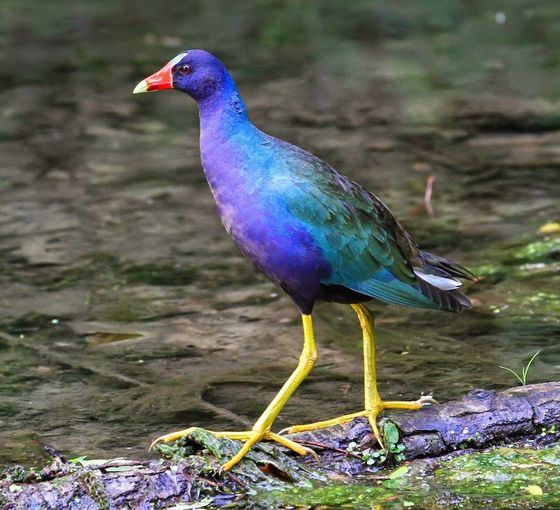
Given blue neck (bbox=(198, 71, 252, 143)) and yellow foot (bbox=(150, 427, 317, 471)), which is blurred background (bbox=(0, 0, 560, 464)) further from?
blue neck (bbox=(198, 71, 252, 143))

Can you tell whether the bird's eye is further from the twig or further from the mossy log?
the twig

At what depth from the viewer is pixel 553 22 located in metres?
15.1

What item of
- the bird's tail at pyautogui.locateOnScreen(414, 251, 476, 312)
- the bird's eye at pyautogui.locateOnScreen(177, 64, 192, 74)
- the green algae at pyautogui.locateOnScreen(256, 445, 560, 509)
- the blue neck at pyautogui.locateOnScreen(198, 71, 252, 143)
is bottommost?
the green algae at pyautogui.locateOnScreen(256, 445, 560, 509)

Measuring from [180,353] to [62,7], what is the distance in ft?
36.5

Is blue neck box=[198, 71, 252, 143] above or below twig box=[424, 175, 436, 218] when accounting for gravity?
above

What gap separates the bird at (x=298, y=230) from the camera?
4.43 m

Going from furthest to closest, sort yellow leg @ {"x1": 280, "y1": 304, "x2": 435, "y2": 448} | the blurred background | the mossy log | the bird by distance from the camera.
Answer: the blurred background → yellow leg @ {"x1": 280, "y1": 304, "x2": 435, "y2": 448} → the bird → the mossy log

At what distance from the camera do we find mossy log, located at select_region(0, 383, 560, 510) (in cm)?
396

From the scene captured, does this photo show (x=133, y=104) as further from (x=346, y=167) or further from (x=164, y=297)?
(x=164, y=297)

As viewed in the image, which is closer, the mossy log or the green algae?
the mossy log

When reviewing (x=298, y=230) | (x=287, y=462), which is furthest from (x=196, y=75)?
(x=287, y=462)

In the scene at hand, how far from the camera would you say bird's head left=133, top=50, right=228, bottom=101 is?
4.71 m

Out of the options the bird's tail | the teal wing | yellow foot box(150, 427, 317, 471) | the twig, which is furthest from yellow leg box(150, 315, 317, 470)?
the twig

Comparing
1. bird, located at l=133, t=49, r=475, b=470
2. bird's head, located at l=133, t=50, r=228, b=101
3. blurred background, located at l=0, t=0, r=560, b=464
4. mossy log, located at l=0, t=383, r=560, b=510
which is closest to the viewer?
mossy log, located at l=0, t=383, r=560, b=510
